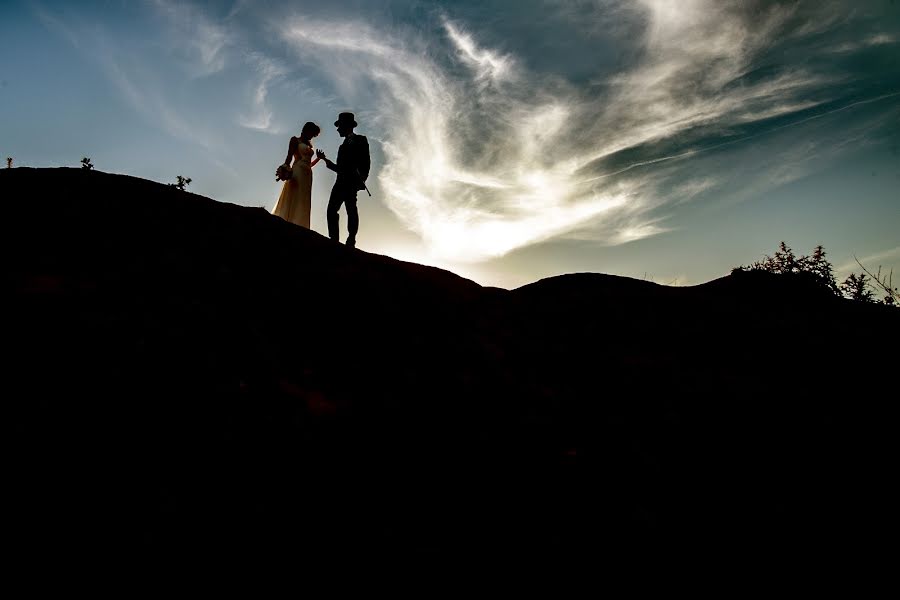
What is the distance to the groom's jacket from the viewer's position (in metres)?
6.77

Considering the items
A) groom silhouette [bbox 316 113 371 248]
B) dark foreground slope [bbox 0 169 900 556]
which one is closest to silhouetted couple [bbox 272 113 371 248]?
groom silhouette [bbox 316 113 371 248]

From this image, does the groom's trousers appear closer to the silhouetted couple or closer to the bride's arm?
the silhouetted couple

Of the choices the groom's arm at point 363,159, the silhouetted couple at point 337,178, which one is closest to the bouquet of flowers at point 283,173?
the silhouetted couple at point 337,178

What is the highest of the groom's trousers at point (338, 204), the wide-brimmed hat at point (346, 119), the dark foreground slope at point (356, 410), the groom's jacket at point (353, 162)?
the wide-brimmed hat at point (346, 119)

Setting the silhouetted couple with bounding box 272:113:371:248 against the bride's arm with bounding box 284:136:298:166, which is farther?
the bride's arm with bounding box 284:136:298:166

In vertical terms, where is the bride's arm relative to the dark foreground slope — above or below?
above

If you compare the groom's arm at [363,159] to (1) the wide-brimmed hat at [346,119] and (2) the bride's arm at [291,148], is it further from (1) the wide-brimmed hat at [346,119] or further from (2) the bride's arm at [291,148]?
(2) the bride's arm at [291,148]

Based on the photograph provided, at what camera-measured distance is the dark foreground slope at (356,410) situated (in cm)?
198

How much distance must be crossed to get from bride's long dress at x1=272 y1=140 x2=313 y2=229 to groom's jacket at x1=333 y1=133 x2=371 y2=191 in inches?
33.6

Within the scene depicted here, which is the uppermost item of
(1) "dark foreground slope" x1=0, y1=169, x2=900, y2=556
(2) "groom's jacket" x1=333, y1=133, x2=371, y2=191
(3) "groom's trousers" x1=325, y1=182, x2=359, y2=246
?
(2) "groom's jacket" x1=333, y1=133, x2=371, y2=191

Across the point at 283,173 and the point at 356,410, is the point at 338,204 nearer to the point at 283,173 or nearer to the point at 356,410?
the point at 283,173

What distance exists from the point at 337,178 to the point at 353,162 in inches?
14.4

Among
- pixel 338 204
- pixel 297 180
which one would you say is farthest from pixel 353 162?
pixel 297 180

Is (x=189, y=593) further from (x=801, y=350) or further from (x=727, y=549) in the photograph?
(x=801, y=350)
